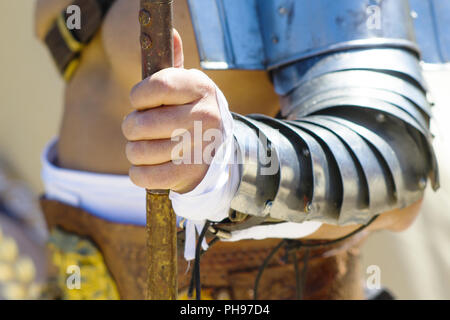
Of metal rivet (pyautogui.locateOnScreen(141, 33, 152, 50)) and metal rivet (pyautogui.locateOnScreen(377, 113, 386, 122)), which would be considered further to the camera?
metal rivet (pyautogui.locateOnScreen(377, 113, 386, 122))

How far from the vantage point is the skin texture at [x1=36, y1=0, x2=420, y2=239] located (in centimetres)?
56

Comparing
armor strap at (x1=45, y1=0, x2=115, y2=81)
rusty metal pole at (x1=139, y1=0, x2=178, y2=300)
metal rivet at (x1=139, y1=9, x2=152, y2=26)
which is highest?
armor strap at (x1=45, y1=0, x2=115, y2=81)

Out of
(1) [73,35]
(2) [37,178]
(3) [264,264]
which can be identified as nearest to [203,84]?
(3) [264,264]

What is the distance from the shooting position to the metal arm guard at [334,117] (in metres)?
0.64

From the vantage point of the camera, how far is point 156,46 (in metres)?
0.56

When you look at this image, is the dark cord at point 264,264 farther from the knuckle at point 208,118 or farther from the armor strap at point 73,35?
the armor strap at point 73,35

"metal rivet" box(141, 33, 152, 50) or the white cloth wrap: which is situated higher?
"metal rivet" box(141, 33, 152, 50)

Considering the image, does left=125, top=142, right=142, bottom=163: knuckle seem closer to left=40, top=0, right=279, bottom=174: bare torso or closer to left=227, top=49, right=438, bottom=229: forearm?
left=227, top=49, right=438, bottom=229: forearm

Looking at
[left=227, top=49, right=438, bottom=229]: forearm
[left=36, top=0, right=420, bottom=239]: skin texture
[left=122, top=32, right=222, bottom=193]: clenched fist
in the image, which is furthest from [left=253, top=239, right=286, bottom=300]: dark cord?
[left=122, top=32, right=222, bottom=193]: clenched fist

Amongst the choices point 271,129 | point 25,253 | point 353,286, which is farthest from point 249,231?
point 25,253

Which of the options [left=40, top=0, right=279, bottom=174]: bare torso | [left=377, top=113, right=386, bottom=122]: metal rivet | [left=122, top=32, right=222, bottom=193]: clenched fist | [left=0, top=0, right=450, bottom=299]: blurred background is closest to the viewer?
[left=122, top=32, right=222, bottom=193]: clenched fist

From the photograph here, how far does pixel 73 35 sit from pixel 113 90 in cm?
15

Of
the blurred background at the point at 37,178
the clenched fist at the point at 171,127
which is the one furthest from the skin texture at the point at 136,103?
the blurred background at the point at 37,178

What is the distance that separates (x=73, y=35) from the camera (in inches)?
39.3
